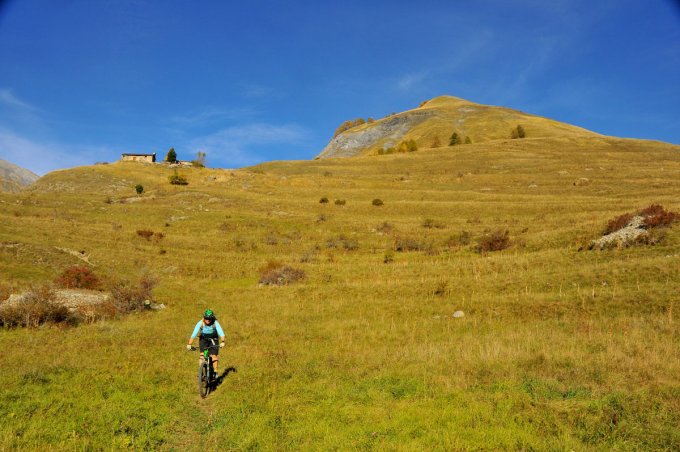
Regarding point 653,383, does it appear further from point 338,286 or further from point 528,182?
point 528,182

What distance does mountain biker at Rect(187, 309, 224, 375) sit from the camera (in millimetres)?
Answer: 12523

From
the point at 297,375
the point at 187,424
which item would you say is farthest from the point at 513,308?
the point at 187,424

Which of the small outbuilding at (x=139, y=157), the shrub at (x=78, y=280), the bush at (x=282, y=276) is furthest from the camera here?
Answer: the small outbuilding at (x=139, y=157)

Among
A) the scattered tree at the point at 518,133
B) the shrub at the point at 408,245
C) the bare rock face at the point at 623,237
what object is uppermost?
the scattered tree at the point at 518,133

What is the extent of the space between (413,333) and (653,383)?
27.3 feet

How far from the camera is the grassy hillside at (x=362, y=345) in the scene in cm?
868

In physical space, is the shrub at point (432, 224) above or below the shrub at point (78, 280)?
above

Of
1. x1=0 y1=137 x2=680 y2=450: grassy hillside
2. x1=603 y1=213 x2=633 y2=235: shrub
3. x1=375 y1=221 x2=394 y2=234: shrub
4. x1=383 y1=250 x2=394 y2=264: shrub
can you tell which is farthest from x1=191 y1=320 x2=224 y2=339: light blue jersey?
x1=375 y1=221 x2=394 y2=234: shrub

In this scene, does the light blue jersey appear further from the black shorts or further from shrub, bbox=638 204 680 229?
shrub, bbox=638 204 680 229

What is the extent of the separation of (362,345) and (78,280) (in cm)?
2029

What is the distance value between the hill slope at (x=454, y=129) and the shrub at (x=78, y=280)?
133 m

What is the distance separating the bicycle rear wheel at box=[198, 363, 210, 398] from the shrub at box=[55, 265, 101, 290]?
17.4 m

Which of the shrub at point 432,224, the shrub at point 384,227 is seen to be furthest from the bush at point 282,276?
the shrub at point 432,224

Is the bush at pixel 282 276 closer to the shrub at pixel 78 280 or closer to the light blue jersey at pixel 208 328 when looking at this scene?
the shrub at pixel 78 280
